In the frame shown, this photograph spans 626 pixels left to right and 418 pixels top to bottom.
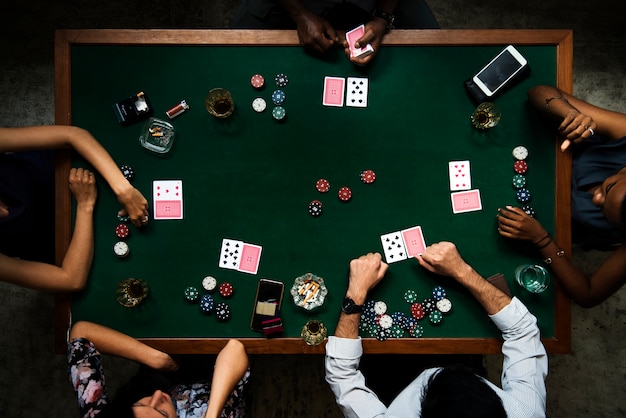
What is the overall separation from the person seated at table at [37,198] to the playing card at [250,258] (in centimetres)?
53

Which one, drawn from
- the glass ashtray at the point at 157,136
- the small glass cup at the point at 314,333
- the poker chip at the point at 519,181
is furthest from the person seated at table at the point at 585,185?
the glass ashtray at the point at 157,136

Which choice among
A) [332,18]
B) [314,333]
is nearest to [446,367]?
[314,333]

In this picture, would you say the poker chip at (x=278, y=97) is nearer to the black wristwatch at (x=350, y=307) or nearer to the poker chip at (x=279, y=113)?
the poker chip at (x=279, y=113)

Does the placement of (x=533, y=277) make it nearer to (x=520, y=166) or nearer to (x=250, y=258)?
(x=520, y=166)

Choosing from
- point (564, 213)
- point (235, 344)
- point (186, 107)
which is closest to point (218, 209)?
point (186, 107)

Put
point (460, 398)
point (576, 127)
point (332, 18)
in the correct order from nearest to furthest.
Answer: point (460, 398) → point (576, 127) → point (332, 18)

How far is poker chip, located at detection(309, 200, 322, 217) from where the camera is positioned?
93.7 inches

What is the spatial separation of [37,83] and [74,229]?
1.83 m

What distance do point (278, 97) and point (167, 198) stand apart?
0.77 m

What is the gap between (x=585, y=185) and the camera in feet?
7.91

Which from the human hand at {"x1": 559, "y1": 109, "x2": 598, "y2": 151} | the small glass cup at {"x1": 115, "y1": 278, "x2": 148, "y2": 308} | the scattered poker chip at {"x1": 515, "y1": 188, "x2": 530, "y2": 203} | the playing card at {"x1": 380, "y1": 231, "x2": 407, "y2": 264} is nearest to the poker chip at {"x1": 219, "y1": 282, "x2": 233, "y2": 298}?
the small glass cup at {"x1": 115, "y1": 278, "x2": 148, "y2": 308}

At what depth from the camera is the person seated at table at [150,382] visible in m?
2.16

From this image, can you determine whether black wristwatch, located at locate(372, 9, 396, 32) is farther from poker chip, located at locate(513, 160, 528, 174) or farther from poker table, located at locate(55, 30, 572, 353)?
poker chip, located at locate(513, 160, 528, 174)

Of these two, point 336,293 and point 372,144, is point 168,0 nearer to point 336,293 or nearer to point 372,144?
point 372,144
